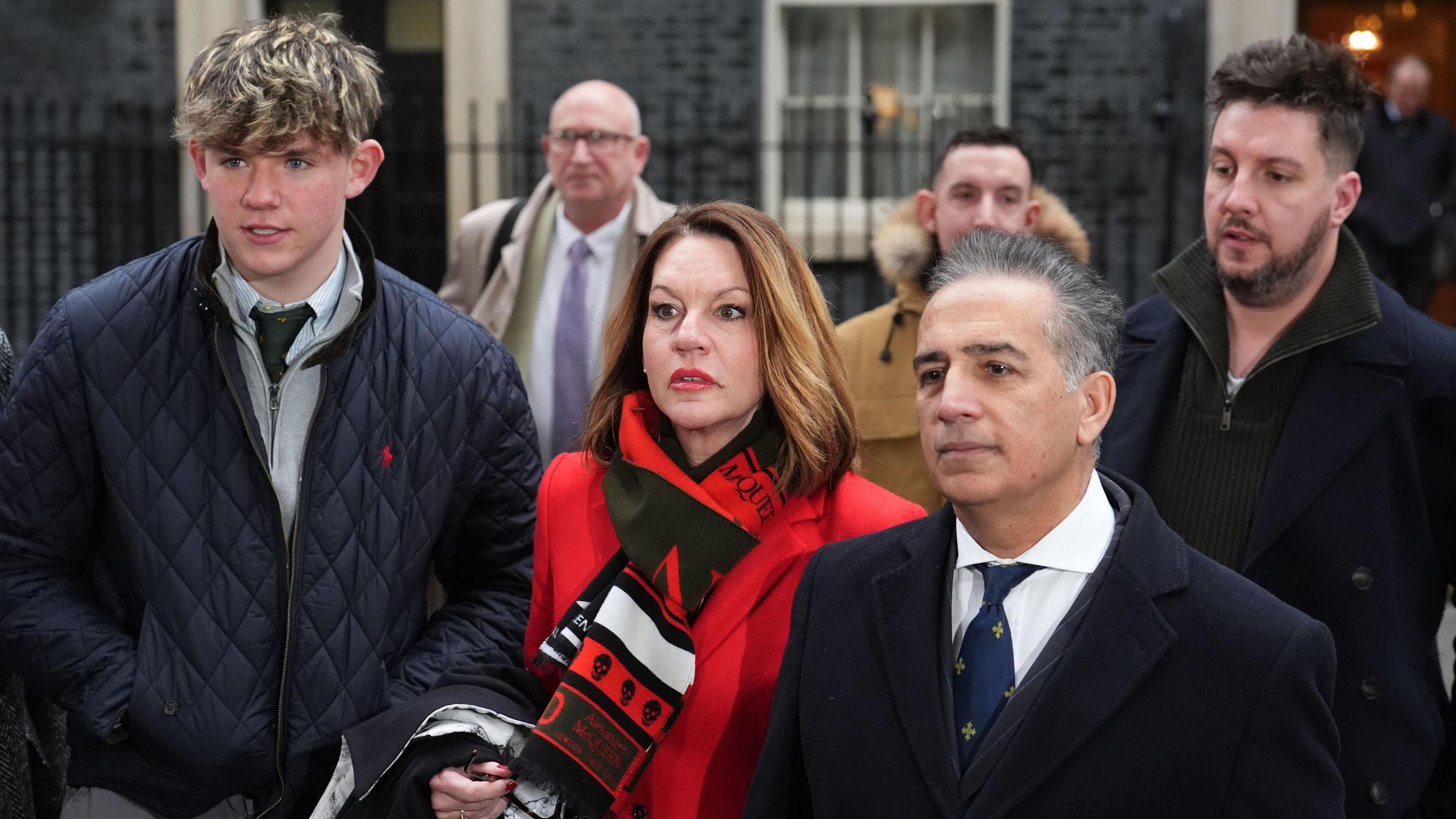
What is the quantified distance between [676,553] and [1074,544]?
32.3 inches

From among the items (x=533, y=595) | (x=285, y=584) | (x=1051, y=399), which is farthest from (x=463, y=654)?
(x=1051, y=399)

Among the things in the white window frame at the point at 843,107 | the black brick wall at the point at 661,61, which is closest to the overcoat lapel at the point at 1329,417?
the white window frame at the point at 843,107

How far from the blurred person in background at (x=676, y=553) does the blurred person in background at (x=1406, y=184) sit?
25.0ft

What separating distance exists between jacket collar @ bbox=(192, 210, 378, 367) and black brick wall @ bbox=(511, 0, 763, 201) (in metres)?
6.53

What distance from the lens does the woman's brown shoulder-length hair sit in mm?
3070

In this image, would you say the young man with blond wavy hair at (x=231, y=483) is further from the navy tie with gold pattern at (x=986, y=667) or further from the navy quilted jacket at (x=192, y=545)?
the navy tie with gold pattern at (x=986, y=667)

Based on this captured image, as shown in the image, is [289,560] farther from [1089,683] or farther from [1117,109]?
[1117,109]

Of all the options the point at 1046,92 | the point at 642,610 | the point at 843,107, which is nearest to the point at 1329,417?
the point at 642,610

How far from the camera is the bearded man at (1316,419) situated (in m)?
3.27

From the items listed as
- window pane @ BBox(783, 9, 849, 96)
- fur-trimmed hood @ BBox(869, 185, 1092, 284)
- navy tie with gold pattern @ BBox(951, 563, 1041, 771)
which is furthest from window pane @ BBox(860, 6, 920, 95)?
navy tie with gold pattern @ BBox(951, 563, 1041, 771)

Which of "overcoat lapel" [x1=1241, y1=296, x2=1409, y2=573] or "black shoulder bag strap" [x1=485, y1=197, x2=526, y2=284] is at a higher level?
"black shoulder bag strap" [x1=485, y1=197, x2=526, y2=284]

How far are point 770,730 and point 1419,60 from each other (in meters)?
9.12

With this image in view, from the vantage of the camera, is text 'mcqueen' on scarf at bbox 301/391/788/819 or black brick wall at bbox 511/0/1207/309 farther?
black brick wall at bbox 511/0/1207/309

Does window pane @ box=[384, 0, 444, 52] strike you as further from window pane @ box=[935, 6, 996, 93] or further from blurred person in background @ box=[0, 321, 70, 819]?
blurred person in background @ box=[0, 321, 70, 819]
